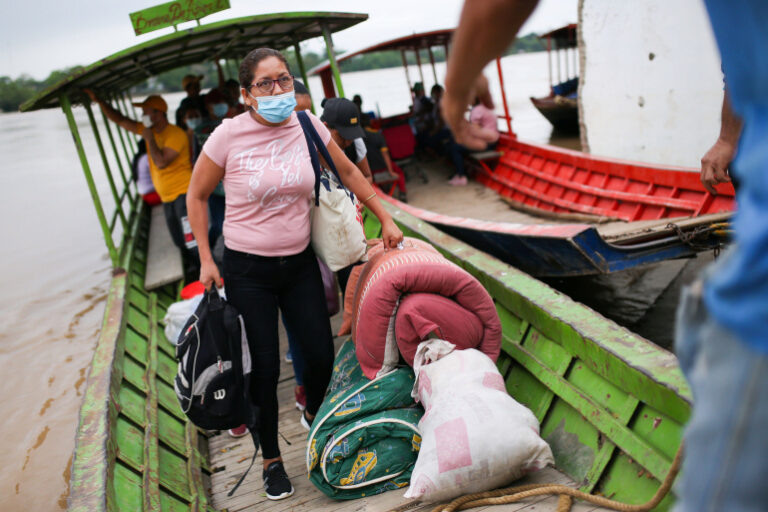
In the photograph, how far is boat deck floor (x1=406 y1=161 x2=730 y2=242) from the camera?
7866 mm

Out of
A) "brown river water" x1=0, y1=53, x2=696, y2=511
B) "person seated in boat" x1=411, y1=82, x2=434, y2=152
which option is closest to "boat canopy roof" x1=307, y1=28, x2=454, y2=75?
"person seated in boat" x1=411, y1=82, x2=434, y2=152

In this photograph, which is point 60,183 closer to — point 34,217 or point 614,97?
point 34,217

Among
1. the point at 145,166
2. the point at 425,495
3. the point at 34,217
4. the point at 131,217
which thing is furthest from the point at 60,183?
the point at 425,495

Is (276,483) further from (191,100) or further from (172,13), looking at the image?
(191,100)

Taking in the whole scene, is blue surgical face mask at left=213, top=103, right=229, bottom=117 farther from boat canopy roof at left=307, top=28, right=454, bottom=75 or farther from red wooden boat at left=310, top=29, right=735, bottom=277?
boat canopy roof at left=307, top=28, right=454, bottom=75

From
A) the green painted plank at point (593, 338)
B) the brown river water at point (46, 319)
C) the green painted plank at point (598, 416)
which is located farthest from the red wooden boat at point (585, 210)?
the green painted plank at point (598, 416)

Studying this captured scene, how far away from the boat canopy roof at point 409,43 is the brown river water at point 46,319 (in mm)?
5793

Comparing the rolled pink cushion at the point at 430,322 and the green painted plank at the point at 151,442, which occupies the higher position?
the rolled pink cushion at the point at 430,322

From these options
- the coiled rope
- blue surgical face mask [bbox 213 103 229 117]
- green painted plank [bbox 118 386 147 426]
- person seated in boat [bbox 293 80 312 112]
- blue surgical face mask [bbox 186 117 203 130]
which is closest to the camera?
the coiled rope

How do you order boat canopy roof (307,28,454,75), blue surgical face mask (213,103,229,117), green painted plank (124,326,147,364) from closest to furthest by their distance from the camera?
1. green painted plank (124,326,147,364)
2. blue surgical face mask (213,103,229,117)
3. boat canopy roof (307,28,454,75)

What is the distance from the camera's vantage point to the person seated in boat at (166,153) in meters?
5.20

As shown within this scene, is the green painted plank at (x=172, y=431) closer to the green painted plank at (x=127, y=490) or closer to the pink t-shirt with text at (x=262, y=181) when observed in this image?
the green painted plank at (x=127, y=490)

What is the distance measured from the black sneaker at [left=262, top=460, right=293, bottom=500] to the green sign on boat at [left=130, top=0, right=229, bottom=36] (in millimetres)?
3438

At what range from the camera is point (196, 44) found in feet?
20.1
